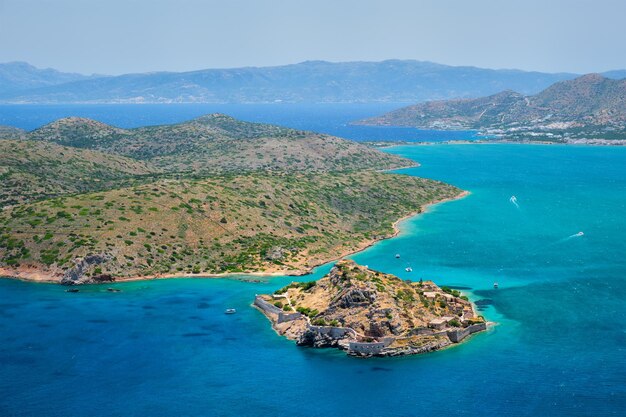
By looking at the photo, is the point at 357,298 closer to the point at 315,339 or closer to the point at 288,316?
the point at 315,339

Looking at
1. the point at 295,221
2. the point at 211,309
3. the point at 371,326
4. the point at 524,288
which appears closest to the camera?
the point at 371,326

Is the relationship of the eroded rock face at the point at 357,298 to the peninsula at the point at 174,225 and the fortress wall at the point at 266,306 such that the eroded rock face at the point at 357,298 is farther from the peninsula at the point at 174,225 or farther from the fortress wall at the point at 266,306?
the peninsula at the point at 174,225

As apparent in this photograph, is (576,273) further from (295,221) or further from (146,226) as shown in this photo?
(146,226)

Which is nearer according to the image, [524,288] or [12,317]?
[12,317]

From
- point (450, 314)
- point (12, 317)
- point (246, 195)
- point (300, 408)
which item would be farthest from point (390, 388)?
point (246, 195)

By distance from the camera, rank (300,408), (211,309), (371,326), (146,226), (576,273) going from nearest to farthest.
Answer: (300,408) → (371,326) → (211,309) → (576,273) → (146,226)
